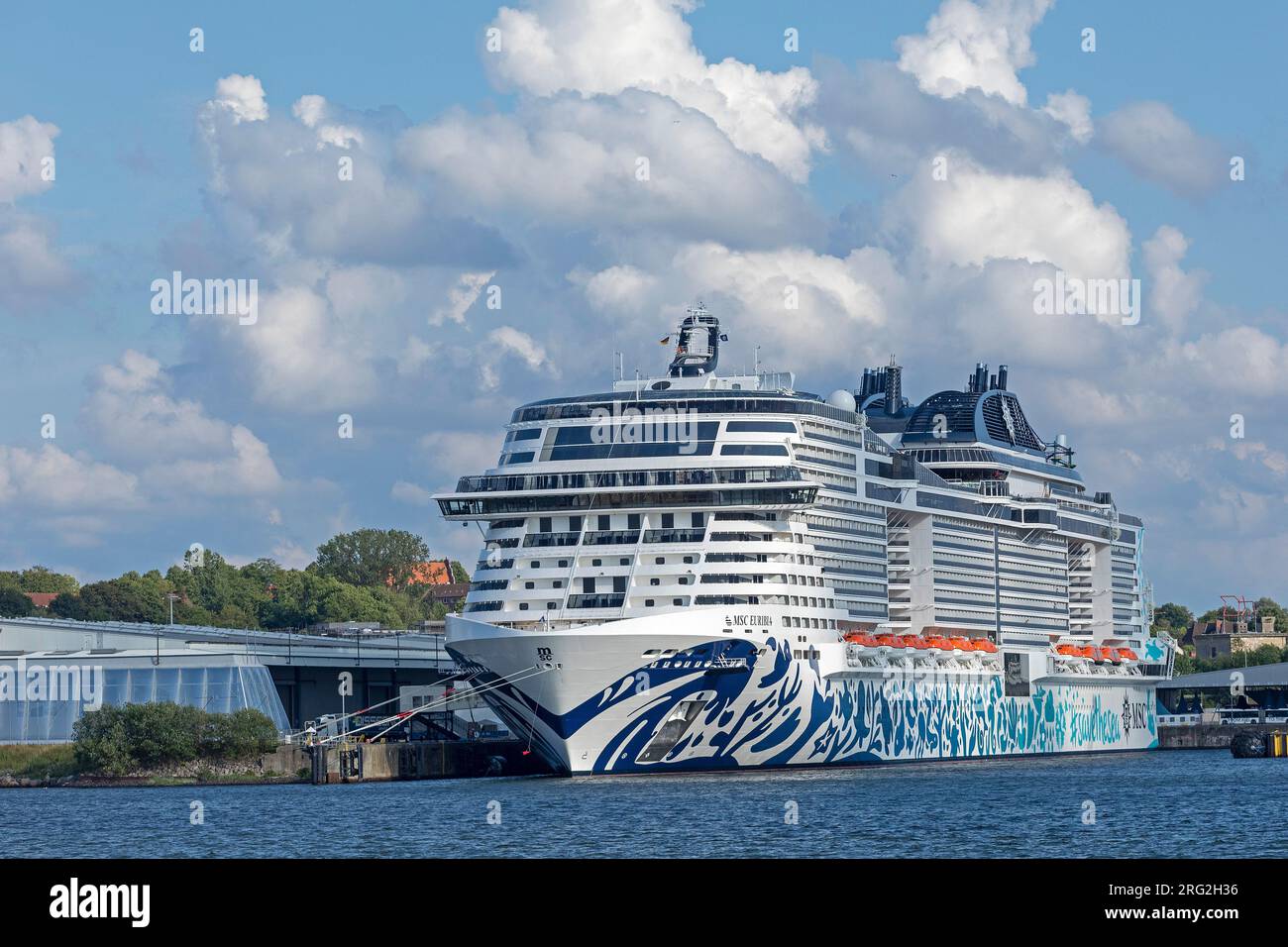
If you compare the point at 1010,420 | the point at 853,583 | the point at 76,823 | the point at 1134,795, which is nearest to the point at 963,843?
the point at 1134,795

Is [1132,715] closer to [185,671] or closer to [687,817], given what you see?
[185,671]

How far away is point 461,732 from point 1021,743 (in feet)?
109

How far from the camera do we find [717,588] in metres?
82.4

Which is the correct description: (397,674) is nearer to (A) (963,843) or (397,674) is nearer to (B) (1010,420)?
(B) (1010,420)

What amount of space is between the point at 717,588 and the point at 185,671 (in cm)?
→ 3931

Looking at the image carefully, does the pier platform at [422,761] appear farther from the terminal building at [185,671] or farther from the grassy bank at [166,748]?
the terminal building at [185,671]

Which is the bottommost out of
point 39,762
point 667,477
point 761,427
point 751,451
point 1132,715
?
point 39,762

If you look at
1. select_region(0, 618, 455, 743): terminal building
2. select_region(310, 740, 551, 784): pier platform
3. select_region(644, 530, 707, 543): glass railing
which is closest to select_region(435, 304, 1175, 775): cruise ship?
select_region(644, 530, 707, 543): glass railing

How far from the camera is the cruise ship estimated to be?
7838 cm

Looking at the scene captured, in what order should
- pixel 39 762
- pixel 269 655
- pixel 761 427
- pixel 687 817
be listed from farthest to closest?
pixel 269 655 → pixel 39 762 → pixel 761 427 → pixel 687 817

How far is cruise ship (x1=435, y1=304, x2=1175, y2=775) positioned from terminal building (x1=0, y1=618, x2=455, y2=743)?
84.6 feet

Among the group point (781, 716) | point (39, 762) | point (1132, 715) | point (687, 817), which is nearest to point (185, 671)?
point (39, 762)

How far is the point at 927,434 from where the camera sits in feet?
407

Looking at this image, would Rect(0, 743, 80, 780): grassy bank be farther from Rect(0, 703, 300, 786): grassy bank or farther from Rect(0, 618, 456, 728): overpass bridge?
Rect(0, 618, 456, 728): overpass bridge
